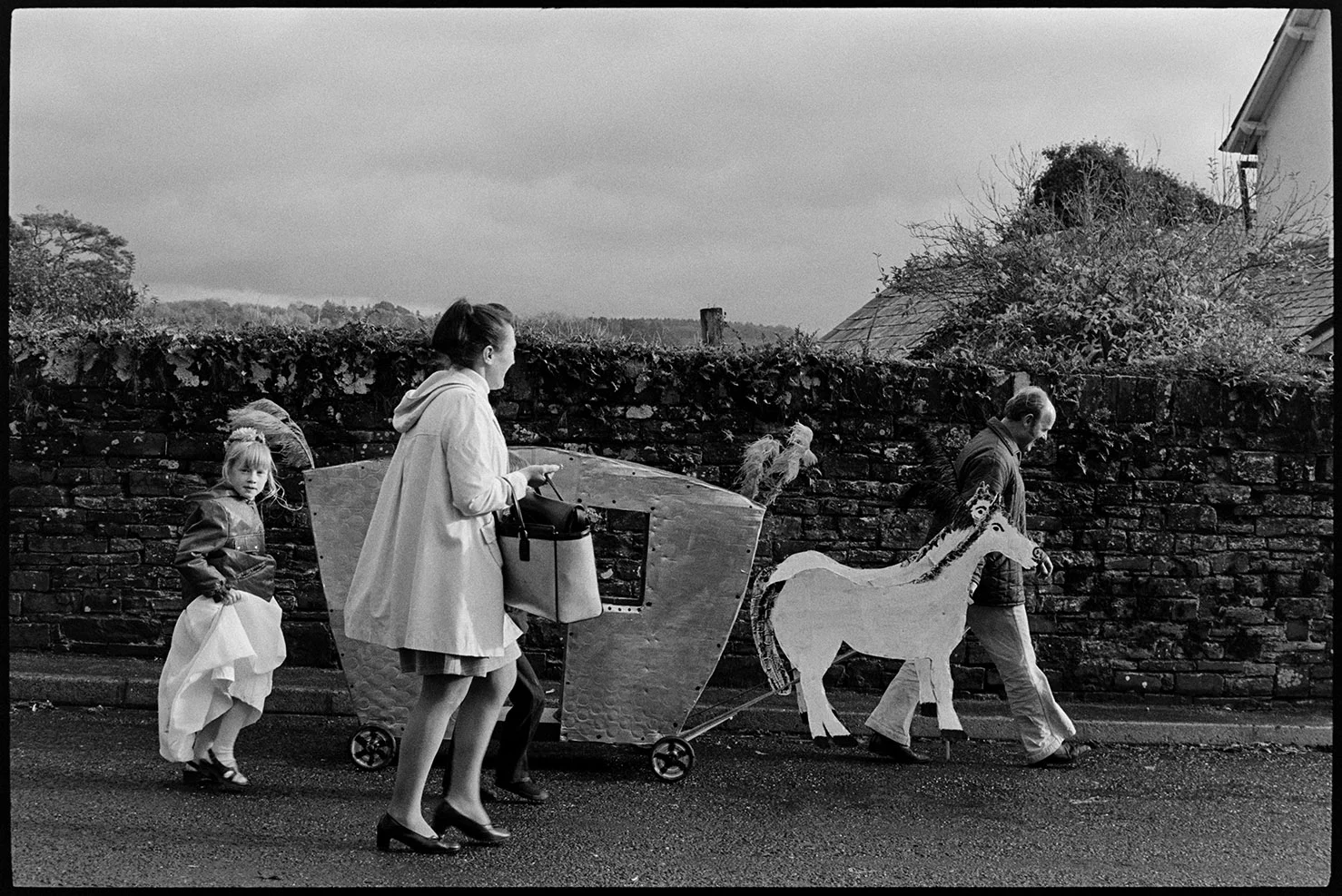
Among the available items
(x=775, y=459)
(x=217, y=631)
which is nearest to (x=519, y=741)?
(x=217, y=631)

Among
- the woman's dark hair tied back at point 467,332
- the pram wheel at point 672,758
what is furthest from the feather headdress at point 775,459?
the woman's dark hair tied back at point 467,332

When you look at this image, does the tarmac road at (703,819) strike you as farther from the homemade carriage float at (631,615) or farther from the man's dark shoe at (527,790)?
the homemade carriage float at (631,615)

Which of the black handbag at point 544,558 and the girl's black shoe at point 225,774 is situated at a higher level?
the black handbag at point 544,558

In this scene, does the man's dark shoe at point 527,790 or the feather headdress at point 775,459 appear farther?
the feather headdress at point 775,459

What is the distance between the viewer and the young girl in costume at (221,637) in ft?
17.1

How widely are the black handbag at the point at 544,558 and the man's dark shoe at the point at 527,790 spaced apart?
102cm

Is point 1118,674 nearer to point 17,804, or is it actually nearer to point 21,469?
point 17,804

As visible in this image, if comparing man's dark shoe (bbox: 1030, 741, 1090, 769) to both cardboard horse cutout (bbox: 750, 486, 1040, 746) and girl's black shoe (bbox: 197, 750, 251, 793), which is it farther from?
girl's black shoe (bbox: 197, 750, 251, 793)

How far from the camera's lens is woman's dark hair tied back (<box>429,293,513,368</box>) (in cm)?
458

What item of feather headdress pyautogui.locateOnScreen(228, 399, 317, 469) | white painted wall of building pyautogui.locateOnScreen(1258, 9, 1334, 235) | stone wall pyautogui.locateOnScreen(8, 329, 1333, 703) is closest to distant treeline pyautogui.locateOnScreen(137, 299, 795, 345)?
stone wall pyautogui.locateOnScreen(8, 329, 1333, 703)

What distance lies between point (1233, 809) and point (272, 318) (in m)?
6.49

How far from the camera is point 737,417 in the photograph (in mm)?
7773

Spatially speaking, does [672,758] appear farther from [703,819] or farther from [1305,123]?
[1305,123]

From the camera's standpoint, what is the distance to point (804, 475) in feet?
25.4
